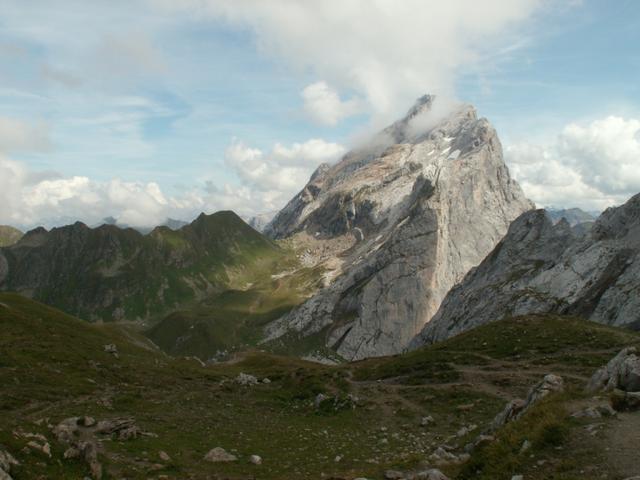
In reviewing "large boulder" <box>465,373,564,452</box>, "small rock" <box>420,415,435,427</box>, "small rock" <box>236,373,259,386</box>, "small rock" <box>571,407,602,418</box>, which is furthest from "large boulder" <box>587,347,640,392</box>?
"small rock" <box>236,373,259,386</box>

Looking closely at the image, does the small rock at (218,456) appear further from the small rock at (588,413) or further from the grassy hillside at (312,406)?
the small rock at (588,413)

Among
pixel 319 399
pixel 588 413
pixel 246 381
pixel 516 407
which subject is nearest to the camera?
pixel 588 413

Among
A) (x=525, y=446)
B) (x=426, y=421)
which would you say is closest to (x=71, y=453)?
(x=525, y=446)

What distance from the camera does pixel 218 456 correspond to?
27297 millimetres

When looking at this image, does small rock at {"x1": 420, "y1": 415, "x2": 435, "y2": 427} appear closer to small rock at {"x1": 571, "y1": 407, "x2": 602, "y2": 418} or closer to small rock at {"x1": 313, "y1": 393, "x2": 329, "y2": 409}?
small rock at {"x1": 313, "y1": 393, "x2": 329, "y2": 409}

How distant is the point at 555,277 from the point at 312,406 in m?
85.2

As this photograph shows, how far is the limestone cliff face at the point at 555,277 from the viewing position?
90.7m

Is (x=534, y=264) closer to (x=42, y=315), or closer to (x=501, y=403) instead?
(x=501, y=403)

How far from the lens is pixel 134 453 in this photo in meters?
26.4

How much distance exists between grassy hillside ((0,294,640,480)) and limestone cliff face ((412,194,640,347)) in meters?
35.0

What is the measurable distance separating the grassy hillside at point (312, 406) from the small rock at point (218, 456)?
0.84 meters

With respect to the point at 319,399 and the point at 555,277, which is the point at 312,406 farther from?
the point at 555,277

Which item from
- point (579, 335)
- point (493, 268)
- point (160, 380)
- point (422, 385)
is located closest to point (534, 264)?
point (493, 268)

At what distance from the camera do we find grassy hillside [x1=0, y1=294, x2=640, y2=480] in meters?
18.5
